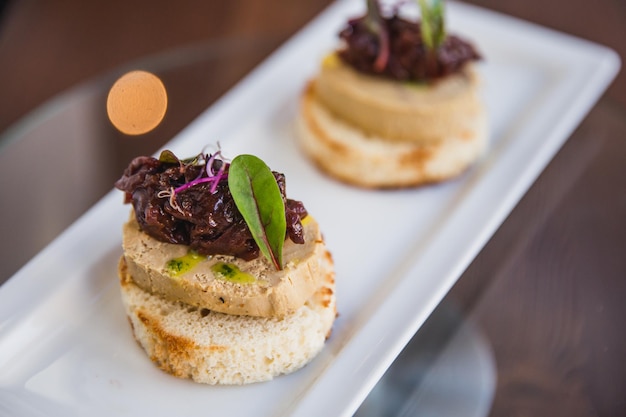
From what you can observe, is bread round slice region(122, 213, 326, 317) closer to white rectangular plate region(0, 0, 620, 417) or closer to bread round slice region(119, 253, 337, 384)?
bread round slice region(119, 253, 337, 384)

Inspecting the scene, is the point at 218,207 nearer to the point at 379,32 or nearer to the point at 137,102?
the point at 137,102

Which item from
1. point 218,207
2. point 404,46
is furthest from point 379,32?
point 218,207

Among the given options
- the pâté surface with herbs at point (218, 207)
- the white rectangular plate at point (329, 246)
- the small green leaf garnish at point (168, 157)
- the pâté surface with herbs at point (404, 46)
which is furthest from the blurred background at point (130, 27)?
the pâté surface with herbs at point (218, 207)

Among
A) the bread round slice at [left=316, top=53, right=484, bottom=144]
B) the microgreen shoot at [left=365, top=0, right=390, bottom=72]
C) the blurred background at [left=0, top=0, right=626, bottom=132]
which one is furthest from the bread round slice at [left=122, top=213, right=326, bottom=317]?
the blurred background at [left=0, top=0, right=626, bottom=132]

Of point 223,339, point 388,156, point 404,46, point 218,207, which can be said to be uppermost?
point 218,207

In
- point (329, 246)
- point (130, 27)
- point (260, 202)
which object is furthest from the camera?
point (130, 27)

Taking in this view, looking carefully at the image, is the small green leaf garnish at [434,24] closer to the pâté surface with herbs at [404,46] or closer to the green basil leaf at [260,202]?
the pâté surface with herbs at [404,46]
